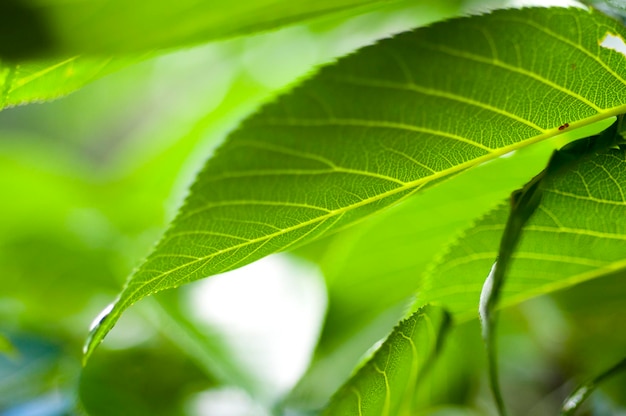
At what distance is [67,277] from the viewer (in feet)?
3.33

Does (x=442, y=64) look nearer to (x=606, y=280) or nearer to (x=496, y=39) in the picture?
(x=496, y=39)

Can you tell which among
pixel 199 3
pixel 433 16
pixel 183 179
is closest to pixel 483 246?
pixel 199 3

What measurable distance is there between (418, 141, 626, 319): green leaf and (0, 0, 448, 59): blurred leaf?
21 centimetres

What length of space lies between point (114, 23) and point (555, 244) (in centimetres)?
35

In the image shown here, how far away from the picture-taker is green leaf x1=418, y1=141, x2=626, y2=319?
433mm

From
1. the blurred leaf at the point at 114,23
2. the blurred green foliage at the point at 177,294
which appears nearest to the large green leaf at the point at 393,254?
the blurred green foliage at the point at 177,294

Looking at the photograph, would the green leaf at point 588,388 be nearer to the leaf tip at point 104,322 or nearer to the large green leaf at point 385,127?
the large green leaf at point 385,127

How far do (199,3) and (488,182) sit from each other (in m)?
0.32

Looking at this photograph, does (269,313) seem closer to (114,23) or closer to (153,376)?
(153,376)

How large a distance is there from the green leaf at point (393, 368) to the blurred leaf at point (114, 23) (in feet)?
0.73

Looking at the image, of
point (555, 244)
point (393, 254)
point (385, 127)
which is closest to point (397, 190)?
point (385, 127)

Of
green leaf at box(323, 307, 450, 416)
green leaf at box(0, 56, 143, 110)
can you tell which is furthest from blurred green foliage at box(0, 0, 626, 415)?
green leaf at box(323, 307, 450, 416)

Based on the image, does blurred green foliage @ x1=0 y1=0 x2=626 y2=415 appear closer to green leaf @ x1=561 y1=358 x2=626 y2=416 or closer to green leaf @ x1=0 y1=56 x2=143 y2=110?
green leaf @ x1=0 y1=56 x2=143 y2=110

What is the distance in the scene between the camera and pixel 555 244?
0.48 meters
